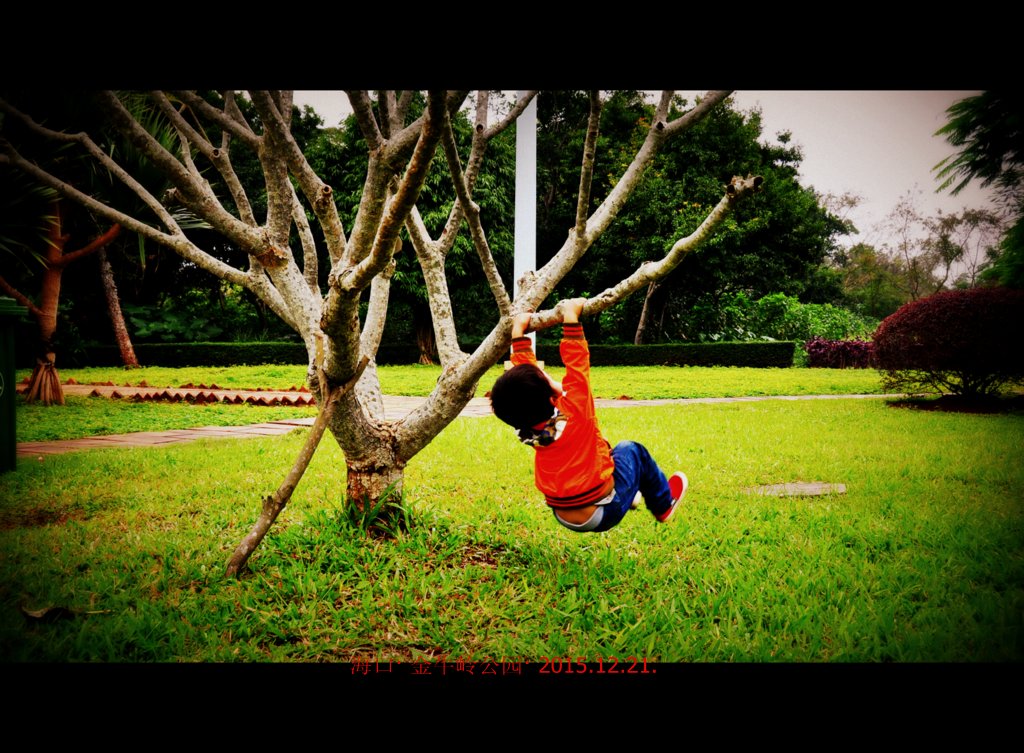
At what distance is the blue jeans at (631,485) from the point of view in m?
2.07

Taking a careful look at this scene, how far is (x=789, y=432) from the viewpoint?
18.1 ft

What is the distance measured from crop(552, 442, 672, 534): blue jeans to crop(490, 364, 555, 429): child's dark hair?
1.39 feet

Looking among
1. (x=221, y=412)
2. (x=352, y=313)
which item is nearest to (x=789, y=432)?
(x=352, y=313)

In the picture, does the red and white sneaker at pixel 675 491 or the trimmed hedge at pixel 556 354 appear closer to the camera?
the red and white sneaker at pixel 675 491

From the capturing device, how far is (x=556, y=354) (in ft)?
45.8

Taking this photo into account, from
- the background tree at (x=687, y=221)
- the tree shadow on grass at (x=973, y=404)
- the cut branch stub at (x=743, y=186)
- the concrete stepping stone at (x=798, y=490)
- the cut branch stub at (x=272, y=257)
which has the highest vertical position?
the background tree at (x=687, y=221)

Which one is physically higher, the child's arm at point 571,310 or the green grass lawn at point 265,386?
the child's arm at point 571,310

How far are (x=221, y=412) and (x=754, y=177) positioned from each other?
657 cm

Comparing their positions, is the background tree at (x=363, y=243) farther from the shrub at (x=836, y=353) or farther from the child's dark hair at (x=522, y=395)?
the shrub at (x=836, y=353)

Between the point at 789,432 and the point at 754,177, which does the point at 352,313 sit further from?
the point at 789,432

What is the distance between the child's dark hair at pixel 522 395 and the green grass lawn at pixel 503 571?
806 mm

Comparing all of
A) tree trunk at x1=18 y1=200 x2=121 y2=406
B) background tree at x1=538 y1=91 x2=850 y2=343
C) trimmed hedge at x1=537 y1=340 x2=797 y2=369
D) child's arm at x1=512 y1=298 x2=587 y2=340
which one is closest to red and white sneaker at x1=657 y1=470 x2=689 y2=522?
child's arm at x1=512 y1=298 x2=587 y2=340

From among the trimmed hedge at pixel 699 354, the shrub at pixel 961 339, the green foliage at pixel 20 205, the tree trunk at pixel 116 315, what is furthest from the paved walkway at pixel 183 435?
the tree trunk at pixel 116 315
